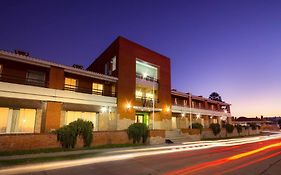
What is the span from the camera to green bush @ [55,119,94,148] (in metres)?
17.4

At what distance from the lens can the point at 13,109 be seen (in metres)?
22.1

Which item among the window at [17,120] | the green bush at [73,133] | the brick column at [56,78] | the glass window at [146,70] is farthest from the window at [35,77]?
the glass window at [146,70]

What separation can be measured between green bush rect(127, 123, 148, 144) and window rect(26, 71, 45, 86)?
36.2 feet

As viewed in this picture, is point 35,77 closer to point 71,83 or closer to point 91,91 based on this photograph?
point 71,83

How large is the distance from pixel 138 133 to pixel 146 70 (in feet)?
43.1

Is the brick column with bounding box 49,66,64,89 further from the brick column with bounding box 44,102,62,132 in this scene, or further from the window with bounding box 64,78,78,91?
the window with bounding box 64,78,78,91

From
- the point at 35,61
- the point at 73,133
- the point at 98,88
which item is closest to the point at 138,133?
the point at 73,133

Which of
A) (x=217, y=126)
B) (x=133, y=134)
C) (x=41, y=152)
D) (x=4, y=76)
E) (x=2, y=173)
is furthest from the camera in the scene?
(x=217, y=126)

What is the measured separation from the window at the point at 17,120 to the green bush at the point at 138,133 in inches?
419

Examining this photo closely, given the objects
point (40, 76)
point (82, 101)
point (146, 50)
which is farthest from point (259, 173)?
point (146, 50)

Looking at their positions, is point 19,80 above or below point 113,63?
below

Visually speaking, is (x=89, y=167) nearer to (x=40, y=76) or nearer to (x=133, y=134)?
(x=133, y=134)

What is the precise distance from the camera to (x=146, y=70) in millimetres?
33281

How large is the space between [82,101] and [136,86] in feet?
32.7
